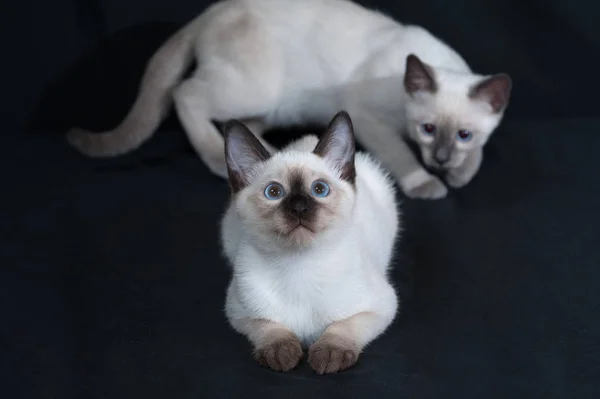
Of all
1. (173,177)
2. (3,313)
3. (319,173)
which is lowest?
(173,177)

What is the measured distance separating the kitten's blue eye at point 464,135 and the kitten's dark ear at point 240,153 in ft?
3.19

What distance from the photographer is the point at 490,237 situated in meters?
2.32

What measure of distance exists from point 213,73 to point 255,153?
1072 millimetres

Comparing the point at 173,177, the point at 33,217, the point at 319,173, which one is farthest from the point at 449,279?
the point at 33,217

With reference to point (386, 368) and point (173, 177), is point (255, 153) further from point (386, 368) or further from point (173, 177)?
point (173, 177)

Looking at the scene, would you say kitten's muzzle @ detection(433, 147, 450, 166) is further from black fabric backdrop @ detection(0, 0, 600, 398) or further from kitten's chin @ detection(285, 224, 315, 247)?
kitten's chin @ detection(285, 224, 315, 247)

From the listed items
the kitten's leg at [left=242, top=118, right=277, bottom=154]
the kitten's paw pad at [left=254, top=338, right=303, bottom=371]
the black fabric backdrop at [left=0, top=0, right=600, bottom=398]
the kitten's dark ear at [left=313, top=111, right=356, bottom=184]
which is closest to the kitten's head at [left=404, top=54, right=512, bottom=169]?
the black fabric backdrop at [left=0, top=0, right=600, bottom=398]

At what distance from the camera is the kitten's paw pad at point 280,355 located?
167cm

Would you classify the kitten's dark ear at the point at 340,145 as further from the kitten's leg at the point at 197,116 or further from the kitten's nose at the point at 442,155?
the kitten's leg at the point at 197,116

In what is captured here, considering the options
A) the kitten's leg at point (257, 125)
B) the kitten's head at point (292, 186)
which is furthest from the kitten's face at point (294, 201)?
the kitten's leg at point (257, 125)

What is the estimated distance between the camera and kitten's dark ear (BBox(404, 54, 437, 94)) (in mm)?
2463

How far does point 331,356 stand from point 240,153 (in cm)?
45

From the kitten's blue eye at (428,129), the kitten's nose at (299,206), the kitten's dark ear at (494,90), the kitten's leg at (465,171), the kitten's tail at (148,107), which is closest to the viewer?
the kitten's nose at (299,206)

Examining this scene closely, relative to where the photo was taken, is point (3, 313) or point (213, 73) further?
point (213, 73)
